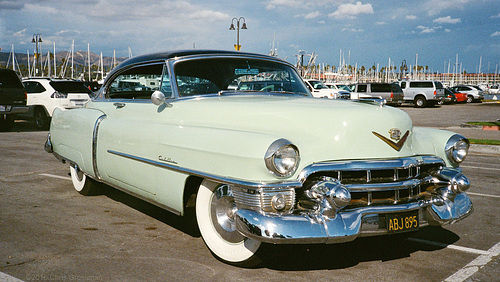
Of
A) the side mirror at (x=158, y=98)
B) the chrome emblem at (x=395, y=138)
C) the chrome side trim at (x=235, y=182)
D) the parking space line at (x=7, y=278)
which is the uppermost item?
the side mirror at (x=158, y=98)

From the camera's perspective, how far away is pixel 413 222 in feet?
11.9

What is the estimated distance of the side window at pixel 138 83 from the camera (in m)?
4.93

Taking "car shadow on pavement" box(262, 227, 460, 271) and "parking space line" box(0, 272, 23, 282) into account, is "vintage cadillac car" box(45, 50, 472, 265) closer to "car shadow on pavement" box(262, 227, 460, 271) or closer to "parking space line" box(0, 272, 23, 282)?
"car shadow on pavement" box(262, 227, 460, 271)

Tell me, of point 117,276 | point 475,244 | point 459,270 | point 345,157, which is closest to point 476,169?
point 475,244

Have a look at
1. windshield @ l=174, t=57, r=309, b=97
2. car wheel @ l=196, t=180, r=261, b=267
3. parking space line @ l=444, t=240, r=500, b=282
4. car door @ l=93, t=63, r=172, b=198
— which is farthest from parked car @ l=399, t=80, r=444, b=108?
car wheel @ l=196, t=180, r=261, b=267

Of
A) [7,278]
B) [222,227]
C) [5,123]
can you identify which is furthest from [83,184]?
[5,123]

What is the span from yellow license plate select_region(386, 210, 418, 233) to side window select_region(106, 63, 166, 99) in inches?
91.8

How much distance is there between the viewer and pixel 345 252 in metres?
4.10

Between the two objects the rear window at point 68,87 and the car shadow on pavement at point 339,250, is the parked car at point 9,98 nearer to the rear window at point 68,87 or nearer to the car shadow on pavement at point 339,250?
the rear window at point 68,87

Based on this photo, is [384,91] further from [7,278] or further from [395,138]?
[7,278]

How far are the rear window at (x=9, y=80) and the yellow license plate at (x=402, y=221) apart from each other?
13.8m

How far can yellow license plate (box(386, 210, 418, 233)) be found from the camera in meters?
3.48

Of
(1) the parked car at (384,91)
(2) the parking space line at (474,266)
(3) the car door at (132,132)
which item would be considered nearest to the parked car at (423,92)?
(1) the parked car at (384,91)

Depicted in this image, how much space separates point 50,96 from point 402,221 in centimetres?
1426
